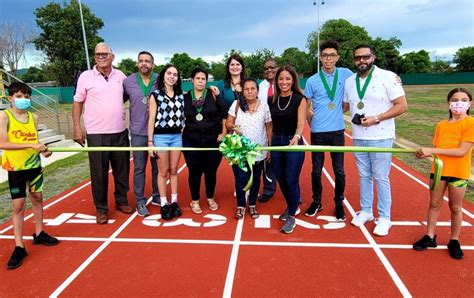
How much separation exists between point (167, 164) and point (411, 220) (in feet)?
11.3

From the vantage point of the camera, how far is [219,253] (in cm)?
389

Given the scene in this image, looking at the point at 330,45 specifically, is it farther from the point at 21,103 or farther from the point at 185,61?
the point at 185,61

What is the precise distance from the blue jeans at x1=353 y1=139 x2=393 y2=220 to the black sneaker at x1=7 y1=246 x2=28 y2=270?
4.07 meters

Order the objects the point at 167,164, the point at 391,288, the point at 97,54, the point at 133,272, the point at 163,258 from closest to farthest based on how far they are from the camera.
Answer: the point at 391,288, the point at 133,272, the point at 163,258, the point at 97,54, the point at 167,164

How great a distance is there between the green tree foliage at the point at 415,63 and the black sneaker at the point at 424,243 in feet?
215

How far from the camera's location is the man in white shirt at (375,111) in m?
3.98

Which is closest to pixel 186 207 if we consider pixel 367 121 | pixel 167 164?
pixel 167 164

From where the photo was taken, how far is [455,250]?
369cm

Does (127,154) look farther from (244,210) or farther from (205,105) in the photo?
(244,210)

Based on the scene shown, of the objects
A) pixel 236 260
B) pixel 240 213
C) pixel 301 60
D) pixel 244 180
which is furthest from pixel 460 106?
pixel 301 60

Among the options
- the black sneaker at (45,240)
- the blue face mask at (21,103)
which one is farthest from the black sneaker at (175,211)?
the blue face mask at (21,103)

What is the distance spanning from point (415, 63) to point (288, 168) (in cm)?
6875

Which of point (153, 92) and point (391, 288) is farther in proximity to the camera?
point (153, 92)

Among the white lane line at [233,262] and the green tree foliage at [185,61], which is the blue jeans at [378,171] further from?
the green tree foliage at [185,61]
